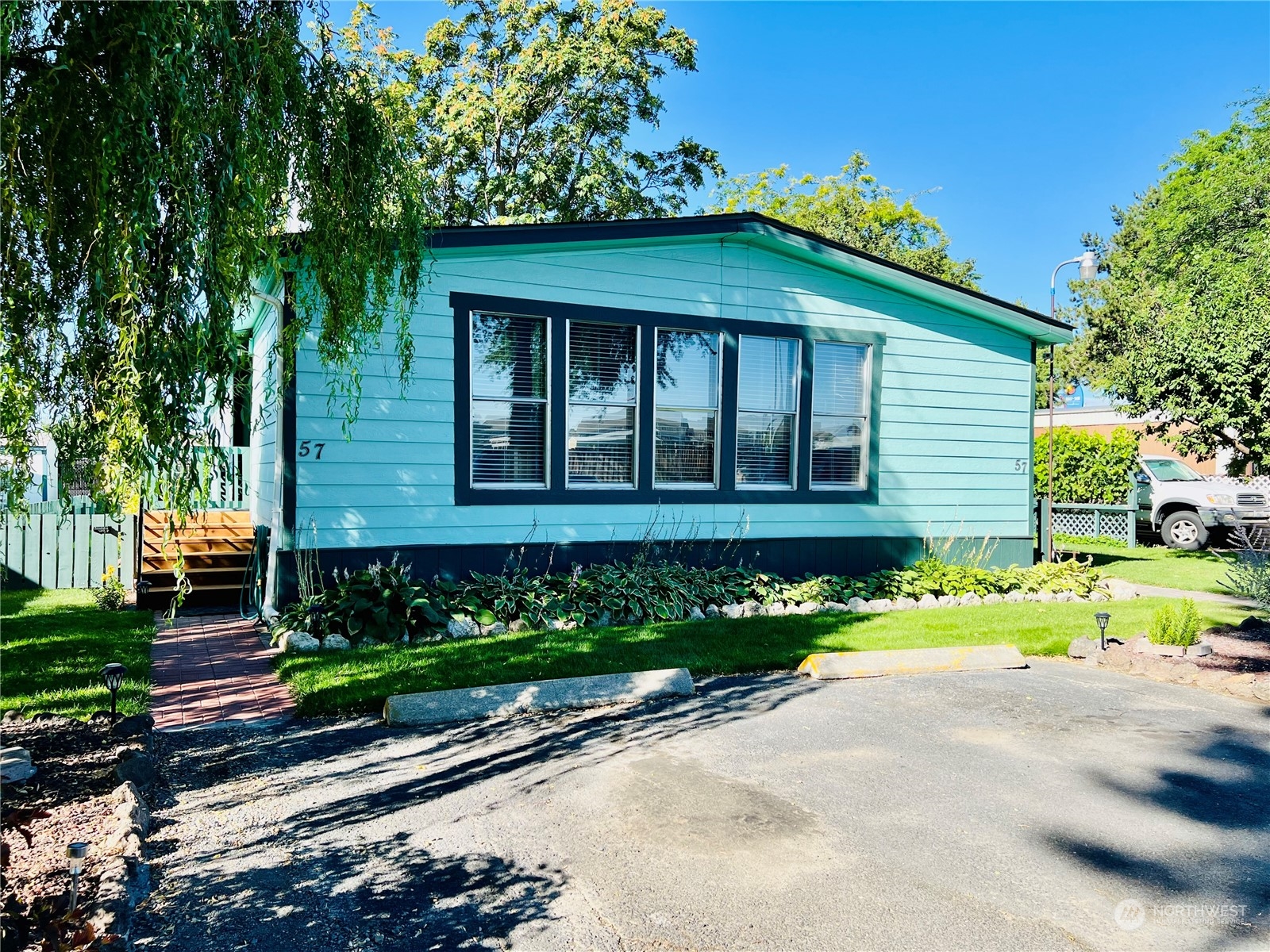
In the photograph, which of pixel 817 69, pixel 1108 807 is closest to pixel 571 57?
pixel 817 69

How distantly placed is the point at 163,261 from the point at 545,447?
5.65 m

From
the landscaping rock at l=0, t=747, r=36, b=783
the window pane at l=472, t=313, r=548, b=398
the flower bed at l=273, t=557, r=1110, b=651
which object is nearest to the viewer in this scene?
the landscaping rock at l=0, t=747, r=36, b=783

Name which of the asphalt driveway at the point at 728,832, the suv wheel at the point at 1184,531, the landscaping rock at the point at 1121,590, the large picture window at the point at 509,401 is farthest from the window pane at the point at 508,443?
the suv wheel at the point at 1184,531

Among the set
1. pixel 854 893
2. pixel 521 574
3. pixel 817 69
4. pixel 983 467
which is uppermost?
pixel 817 69

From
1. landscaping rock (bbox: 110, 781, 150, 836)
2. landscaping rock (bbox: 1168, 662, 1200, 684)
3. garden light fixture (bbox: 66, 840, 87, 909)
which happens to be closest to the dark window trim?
landscaping rock (bbox: 1168, 662, 1200, 684)

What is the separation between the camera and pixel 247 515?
10.5 meters

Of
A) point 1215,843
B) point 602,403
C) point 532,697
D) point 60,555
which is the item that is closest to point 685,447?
point 602,403

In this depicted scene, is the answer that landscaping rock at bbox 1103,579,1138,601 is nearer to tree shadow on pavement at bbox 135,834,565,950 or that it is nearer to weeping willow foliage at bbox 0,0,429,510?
tree shadow on pavement at bbox 135,834,565,950

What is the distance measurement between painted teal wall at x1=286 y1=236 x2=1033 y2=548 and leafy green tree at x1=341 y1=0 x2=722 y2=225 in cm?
1148

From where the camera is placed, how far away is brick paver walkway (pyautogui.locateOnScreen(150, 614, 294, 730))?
17.5 ft

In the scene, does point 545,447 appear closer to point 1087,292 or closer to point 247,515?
point 247,515

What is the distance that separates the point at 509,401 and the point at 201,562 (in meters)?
4.07

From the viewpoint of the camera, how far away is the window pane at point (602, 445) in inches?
354

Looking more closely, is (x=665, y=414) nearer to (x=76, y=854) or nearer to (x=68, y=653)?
(x=68, y=653)
